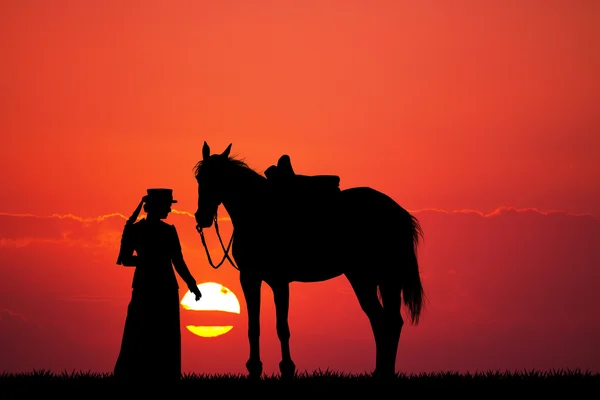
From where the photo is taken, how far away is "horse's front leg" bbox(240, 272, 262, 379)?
43.2 ft

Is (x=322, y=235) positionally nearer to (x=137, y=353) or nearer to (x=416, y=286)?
(x=416, y=286)

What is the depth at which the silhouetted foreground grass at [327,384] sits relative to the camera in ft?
40.0

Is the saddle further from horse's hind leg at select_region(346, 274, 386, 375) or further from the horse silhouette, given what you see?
horse's hind leg at select_region(346, 274, 386, 375)

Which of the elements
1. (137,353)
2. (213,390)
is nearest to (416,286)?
(213,390)

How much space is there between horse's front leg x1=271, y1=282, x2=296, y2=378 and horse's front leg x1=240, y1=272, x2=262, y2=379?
0.36m

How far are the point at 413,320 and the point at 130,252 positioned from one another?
200 inches

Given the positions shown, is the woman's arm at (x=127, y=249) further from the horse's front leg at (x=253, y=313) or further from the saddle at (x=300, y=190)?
Result: the saddle at (x=300, y=190)

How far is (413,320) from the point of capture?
1434cm

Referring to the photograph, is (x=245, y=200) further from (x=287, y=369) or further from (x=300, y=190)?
(x=287, y=369)

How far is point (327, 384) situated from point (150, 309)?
2.86m

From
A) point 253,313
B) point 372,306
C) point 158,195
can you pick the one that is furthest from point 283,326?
point 158,195

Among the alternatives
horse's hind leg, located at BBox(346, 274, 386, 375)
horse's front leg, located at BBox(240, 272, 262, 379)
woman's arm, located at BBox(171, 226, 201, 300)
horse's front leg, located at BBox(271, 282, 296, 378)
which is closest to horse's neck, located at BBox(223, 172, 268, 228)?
horse's front leg, located at BBox(240, 272, 262, 379)

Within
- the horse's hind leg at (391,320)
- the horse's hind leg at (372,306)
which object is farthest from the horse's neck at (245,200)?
the horse's hind leg at (391,320)

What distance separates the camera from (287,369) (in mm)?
13117
